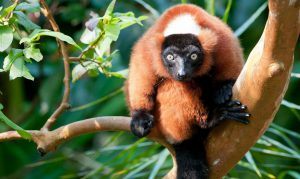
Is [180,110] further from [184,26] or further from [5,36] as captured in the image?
[5,36]

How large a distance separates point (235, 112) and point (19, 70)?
0.68 meters

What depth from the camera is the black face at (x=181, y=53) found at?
2.30 meters

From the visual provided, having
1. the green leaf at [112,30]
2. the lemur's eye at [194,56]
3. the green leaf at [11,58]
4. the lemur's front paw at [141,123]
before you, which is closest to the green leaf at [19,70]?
the green leaf at [11,58]

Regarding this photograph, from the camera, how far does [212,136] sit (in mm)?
2090

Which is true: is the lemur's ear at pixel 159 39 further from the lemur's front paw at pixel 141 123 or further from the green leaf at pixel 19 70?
the green leaf at pixel 19 70

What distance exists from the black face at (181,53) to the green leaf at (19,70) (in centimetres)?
63

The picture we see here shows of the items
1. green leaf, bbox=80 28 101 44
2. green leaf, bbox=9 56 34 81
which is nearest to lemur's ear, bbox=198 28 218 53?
green leaf, bbox=80 28 101 44

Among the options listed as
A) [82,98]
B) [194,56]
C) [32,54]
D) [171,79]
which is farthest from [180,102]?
[82,98]

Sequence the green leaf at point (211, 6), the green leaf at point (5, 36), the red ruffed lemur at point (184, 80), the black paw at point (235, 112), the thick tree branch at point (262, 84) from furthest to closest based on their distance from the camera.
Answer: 1. the green leaf at point (211, 6)
2. the red ruffed lemur at point (184, 80)
3. the black paw at point (235, 112)
4. the green leaf at point (5, 36)
5. the thick tree branch at point (262, 84)

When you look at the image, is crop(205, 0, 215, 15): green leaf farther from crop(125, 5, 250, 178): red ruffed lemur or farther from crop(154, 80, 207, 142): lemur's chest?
crop(154, 80, 207, 142): lemur's chest

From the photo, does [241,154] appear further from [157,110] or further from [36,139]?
[36,139]

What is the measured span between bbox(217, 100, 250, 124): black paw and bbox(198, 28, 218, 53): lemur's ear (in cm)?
34

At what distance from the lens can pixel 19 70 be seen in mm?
1829

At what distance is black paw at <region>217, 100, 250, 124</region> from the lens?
1919 millimetres
